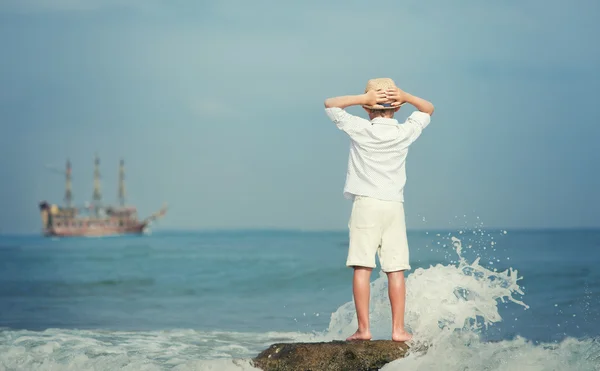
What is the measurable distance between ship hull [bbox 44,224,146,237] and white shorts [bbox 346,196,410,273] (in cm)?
6817

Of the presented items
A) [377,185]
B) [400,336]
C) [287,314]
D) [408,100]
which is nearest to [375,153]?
[377,185]

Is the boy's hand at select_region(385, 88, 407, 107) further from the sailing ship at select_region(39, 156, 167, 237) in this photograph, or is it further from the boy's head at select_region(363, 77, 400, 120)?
the sailing ship at select_region(39, 156, 167, 237)

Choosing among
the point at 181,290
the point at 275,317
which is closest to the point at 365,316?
the point at 275,317

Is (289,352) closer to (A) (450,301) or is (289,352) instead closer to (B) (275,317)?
(A) (450,301)

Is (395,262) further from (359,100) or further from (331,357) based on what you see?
(359,100)

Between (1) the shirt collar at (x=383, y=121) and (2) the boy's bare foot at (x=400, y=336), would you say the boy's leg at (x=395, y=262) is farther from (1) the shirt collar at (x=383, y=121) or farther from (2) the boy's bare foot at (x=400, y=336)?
(1) the shirt collar at (x=383, y=121)

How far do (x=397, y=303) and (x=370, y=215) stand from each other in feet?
2.16

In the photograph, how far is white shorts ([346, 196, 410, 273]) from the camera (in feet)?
18.4

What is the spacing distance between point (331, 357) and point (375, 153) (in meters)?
1.42

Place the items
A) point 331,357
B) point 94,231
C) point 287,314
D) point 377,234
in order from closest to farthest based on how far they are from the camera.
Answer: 1. point 331,357
2. point 377,234
3. point 287,314
4. point 94,231

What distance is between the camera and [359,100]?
560 cm

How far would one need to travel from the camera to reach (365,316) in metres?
5.68

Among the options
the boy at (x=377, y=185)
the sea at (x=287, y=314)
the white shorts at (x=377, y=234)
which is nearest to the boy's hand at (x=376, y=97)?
the boy at (x=377, y=185)

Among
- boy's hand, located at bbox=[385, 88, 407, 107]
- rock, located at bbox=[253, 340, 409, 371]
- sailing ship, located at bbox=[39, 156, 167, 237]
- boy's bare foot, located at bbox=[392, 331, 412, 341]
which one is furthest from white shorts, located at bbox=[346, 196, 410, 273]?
sailing ship, located at bbox=[39, 156, 167, 237]
